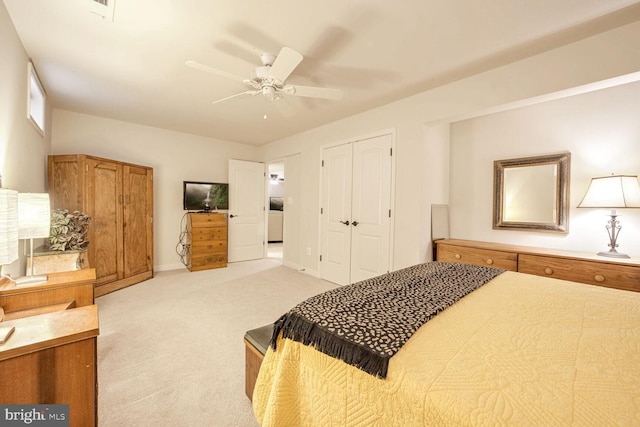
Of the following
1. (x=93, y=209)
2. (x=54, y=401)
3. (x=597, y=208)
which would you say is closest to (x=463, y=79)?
(x=597, y=208)

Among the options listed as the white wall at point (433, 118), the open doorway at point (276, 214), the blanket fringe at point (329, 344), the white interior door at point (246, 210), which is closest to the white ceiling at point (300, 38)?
the white wall at point (433, 118)

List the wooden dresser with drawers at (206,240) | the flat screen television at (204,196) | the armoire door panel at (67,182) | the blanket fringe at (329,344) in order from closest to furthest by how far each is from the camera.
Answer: the blanket fringe at (329,344) → the armoire door panel at (67,182) → the wooden dresser with drawers at (206,240) → the flat screen television at (204,196)

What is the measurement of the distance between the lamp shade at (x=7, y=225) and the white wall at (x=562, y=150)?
404 cm

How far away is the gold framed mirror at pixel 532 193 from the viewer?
277 centimetres

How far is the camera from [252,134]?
4809 mm

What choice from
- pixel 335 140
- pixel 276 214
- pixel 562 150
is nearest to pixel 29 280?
pixel 335 140

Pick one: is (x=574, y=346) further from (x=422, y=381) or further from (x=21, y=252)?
(x=21, y=252)

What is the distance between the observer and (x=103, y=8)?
1.73m

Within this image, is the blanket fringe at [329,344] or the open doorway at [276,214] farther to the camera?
the open doorway at [276,214]

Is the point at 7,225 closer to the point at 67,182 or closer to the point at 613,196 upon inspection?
the point at 67,182

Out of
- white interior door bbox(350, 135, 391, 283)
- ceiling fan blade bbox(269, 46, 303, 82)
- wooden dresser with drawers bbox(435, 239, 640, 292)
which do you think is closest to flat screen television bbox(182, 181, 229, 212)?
white interior door bbox(350, 135, 391, 283)

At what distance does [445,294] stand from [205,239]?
4.19 metres

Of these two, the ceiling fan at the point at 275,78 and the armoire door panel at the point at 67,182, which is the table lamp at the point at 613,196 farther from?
the armoire door panel at the point at 67,182

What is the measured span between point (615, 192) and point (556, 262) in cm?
79
